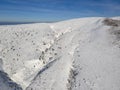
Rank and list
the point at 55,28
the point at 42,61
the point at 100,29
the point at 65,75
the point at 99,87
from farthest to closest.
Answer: the point at 55,28 < the point at 100,29 < the point at 42,61 < the point at 65,75 < the point at 99,87

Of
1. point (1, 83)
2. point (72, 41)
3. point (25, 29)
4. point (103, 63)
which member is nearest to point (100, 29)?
point (72, 41)

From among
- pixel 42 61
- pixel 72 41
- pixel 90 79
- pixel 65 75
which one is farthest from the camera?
pixel 72 41

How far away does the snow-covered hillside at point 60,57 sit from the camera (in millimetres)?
12914

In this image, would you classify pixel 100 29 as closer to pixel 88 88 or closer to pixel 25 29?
pixel 25 29

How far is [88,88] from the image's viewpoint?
37.7 feet

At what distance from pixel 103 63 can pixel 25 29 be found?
49.8 ft

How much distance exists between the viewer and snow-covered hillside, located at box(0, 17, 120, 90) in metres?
12.9

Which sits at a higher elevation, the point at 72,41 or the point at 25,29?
the point at 25,29

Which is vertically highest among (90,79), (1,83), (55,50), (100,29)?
(100,29)

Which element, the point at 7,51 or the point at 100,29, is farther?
the point at 100,29

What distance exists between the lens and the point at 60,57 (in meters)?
17.2

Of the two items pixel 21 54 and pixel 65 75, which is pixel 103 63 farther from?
pixel 21 54

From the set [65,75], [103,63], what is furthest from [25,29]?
[103,63]

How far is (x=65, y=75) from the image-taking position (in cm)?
1406
